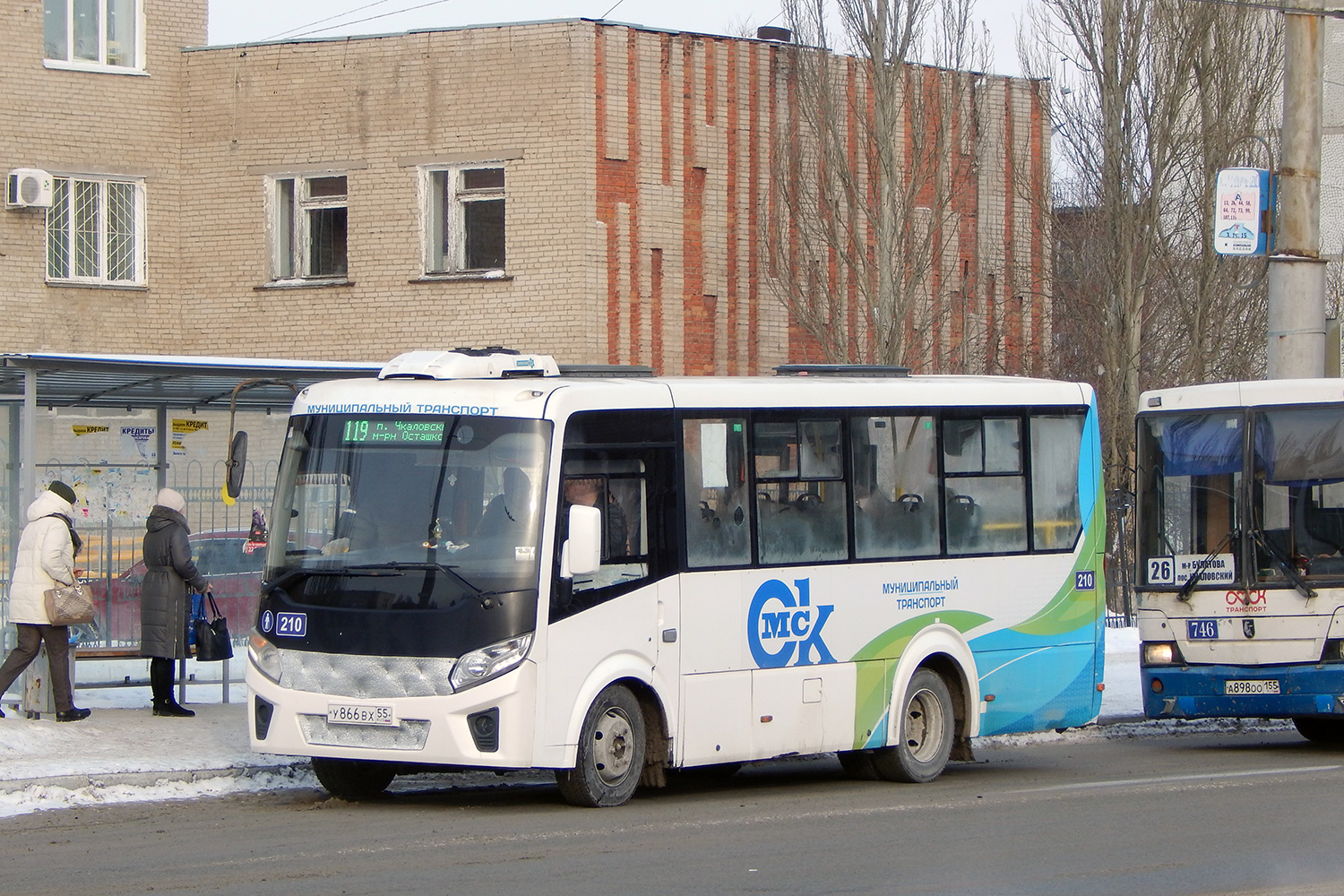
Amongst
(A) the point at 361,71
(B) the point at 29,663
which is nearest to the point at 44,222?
(A) the point at 361,71

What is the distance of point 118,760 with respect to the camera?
11.9 metres

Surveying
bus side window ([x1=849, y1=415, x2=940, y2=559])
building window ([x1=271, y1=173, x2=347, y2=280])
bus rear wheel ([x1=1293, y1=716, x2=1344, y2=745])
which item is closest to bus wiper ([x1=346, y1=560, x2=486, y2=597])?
bus side window ([x1=849, y1=415, x2=940, y2=559])

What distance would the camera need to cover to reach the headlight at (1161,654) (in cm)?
1462

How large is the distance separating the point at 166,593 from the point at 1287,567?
8585 mm

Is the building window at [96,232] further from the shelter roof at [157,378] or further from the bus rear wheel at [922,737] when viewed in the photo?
the bus rear wheel at [922,737]

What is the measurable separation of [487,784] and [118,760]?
240 centimetres

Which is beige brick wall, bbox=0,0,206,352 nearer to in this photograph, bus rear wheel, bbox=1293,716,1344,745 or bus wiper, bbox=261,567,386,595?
bus wiper, bbox=261,567,386,595

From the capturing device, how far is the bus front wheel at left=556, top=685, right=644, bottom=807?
1055cm

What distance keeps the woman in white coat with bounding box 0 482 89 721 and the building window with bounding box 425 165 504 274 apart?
35.6 ft

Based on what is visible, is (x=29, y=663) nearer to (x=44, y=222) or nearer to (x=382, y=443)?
(x=382, y=443)

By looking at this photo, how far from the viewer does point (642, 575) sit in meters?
11.0

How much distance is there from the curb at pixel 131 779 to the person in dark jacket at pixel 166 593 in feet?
8.25

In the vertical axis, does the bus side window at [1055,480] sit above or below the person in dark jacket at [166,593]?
above

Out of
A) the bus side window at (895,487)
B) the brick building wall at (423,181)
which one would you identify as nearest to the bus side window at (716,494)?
the bus side window at (895,487)
